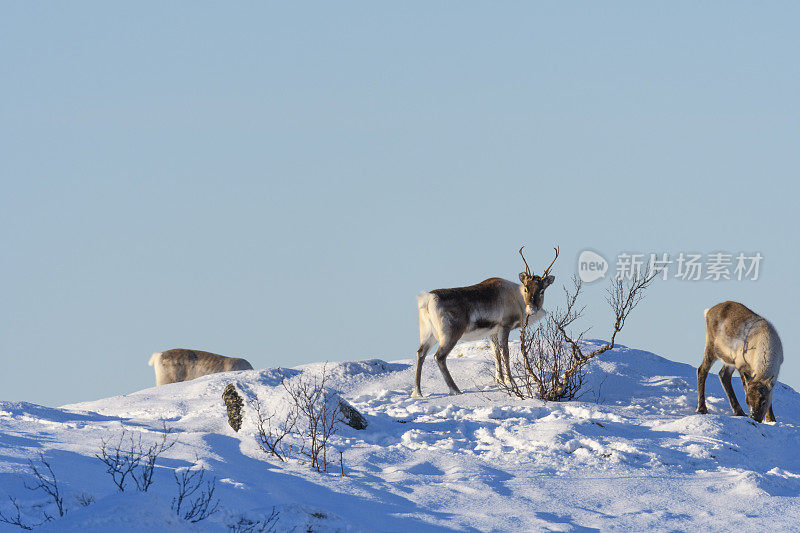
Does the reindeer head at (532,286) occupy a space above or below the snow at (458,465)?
above

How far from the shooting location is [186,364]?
21828 mm

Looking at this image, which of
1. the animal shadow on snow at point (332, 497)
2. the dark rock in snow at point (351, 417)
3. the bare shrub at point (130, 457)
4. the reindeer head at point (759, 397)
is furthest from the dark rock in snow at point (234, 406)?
the reindeer head at point (759, 397)

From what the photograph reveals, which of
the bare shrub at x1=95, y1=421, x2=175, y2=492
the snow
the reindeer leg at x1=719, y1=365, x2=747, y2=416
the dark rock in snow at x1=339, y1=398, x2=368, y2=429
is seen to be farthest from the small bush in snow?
the reindeer leg at x1=719, y1=365, x2=747, y2=416

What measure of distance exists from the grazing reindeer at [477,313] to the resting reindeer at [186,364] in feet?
27.0

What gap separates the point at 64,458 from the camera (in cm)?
865

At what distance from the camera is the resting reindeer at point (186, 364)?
2162 centimetres


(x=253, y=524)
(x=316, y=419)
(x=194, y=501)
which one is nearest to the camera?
(x=253, y=524)

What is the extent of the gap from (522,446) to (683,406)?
4.78 metres

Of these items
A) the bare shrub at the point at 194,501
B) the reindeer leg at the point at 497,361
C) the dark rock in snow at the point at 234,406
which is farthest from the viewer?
the reindeer leg at the point at 497,361

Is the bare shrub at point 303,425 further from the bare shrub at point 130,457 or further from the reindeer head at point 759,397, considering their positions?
Answer: the reindeer head at point 759,397

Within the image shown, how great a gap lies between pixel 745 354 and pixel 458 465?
639 cm

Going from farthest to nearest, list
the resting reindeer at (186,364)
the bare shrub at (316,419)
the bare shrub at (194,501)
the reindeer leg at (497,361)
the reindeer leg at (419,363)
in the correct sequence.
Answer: the resting reindeer at (186,364), the reindeer leg at (497,361), the reindeer leg at (419,363), the bare shrub at (316,419), the bare shrub at (194,501)

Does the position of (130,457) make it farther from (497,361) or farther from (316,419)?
(497,361)

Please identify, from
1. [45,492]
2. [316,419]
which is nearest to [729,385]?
[316,419]
